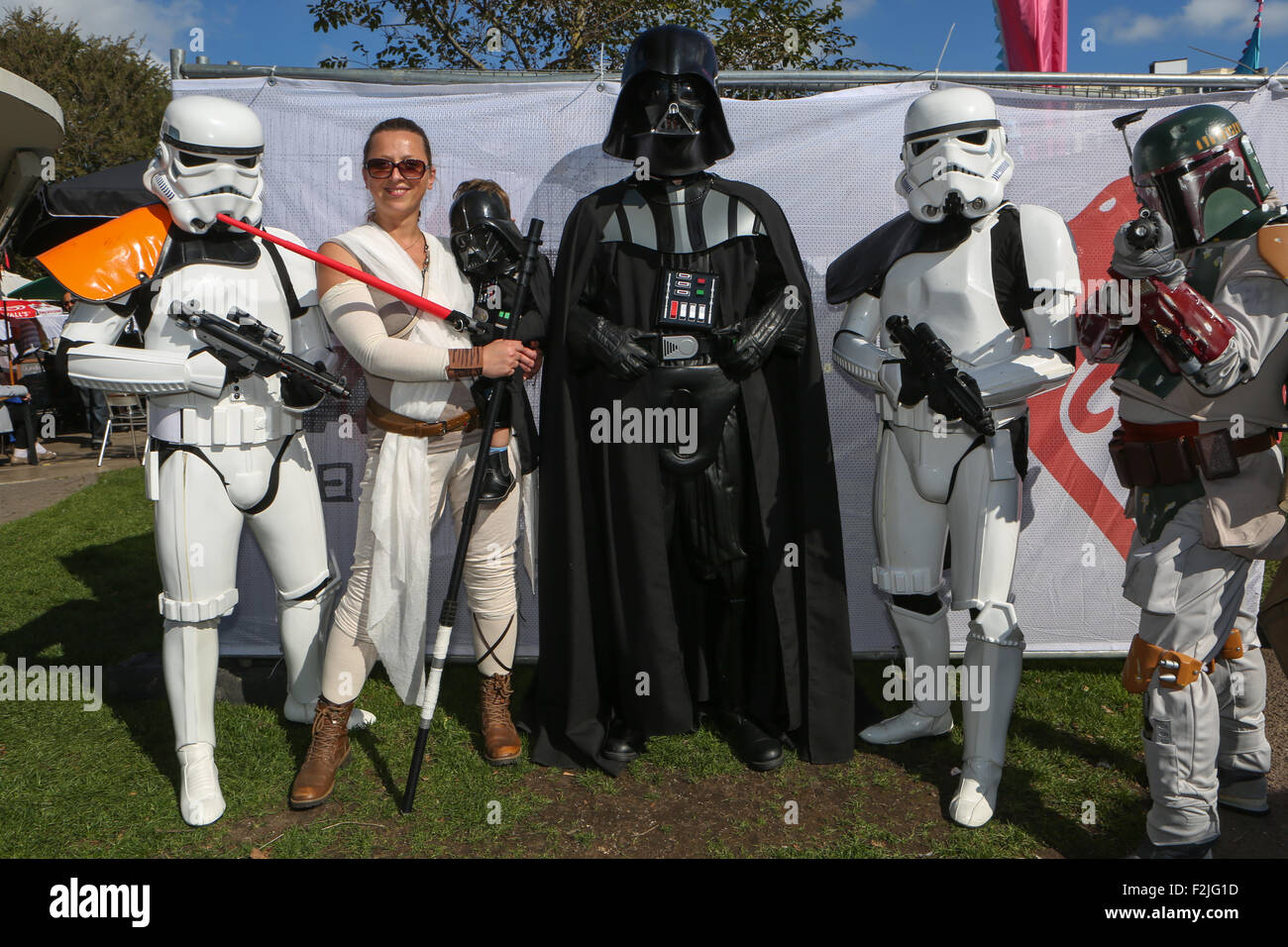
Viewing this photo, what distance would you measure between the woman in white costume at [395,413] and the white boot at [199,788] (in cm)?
24

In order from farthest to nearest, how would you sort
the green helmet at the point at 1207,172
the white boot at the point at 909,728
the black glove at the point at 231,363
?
the white boot at the point at 909,728 < the black glove at the point at 231,363 < the green helmet at the point at 1207,172

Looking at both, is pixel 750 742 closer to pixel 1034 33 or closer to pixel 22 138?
pixel 1034 33

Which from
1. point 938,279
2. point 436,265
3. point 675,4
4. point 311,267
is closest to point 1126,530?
point 938,279

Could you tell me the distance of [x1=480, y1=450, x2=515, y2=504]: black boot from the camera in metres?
3.15

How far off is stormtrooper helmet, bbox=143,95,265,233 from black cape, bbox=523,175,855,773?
1059 mm

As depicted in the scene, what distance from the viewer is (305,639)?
10.6 ft

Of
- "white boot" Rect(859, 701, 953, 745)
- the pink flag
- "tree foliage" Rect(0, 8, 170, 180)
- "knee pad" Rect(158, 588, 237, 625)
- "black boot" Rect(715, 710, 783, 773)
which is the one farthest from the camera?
"tree foliage" Rect(0, 8, 170, 180)

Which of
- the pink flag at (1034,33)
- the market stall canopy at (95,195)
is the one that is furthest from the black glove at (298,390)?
the market stall canopy at (95,195)

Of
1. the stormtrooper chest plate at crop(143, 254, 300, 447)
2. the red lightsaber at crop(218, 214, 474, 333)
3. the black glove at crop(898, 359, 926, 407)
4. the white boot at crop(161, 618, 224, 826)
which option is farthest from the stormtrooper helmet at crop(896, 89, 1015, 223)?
the white boot at crop(161, 618, 224, 826)

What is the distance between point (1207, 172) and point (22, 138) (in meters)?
6.44

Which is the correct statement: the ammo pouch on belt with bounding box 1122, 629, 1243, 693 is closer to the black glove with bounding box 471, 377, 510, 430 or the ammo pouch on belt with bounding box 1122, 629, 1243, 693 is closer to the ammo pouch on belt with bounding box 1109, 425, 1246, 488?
the ammo pouch on belt with bounding box 1109, 425, 1246, 488

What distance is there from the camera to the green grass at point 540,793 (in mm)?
2828

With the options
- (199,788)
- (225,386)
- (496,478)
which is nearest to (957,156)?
→ (496,478)

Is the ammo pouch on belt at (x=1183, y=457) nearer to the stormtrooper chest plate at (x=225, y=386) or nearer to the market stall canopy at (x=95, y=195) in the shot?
the stormtrooper chest plate at (x=225, y=386)
